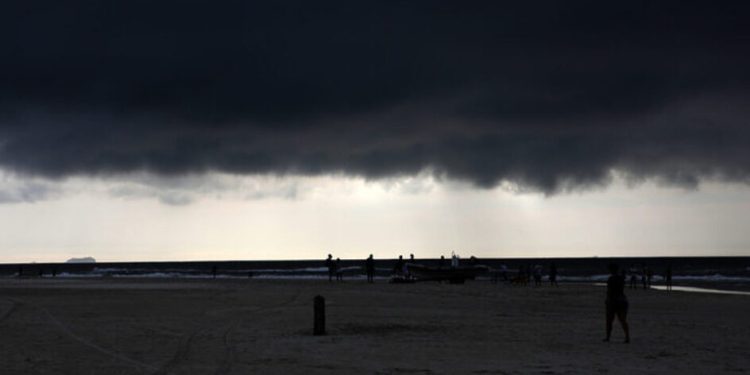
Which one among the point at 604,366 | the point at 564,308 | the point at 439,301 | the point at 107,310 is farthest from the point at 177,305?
the point at 604,366

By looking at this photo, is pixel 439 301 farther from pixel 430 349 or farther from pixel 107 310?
pixel 430 349

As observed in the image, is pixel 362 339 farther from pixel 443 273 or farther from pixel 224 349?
pixel 443 273

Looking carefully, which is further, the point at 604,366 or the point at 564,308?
the point at 564,308

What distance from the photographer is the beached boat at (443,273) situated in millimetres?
59281

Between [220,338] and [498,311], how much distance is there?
12811 mm

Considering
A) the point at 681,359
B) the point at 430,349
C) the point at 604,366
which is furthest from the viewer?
the point at 430,349

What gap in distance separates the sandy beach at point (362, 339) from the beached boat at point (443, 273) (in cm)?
2720

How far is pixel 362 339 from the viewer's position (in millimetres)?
18969

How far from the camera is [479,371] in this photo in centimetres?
1415

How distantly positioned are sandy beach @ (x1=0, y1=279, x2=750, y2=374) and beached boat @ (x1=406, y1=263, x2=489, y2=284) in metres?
27.2

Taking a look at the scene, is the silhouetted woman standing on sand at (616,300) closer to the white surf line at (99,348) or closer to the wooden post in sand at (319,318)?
the wooden post in sand at (319,318)

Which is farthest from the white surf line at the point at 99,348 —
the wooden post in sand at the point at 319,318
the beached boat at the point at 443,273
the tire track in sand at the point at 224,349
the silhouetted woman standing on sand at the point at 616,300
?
the beached boat at the point at 443,273

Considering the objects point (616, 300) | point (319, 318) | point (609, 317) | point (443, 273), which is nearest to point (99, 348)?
point (319, 318)

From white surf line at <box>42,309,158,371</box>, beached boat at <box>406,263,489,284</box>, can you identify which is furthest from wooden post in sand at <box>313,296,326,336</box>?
beached boat at <box>406,263,489,284</box>
